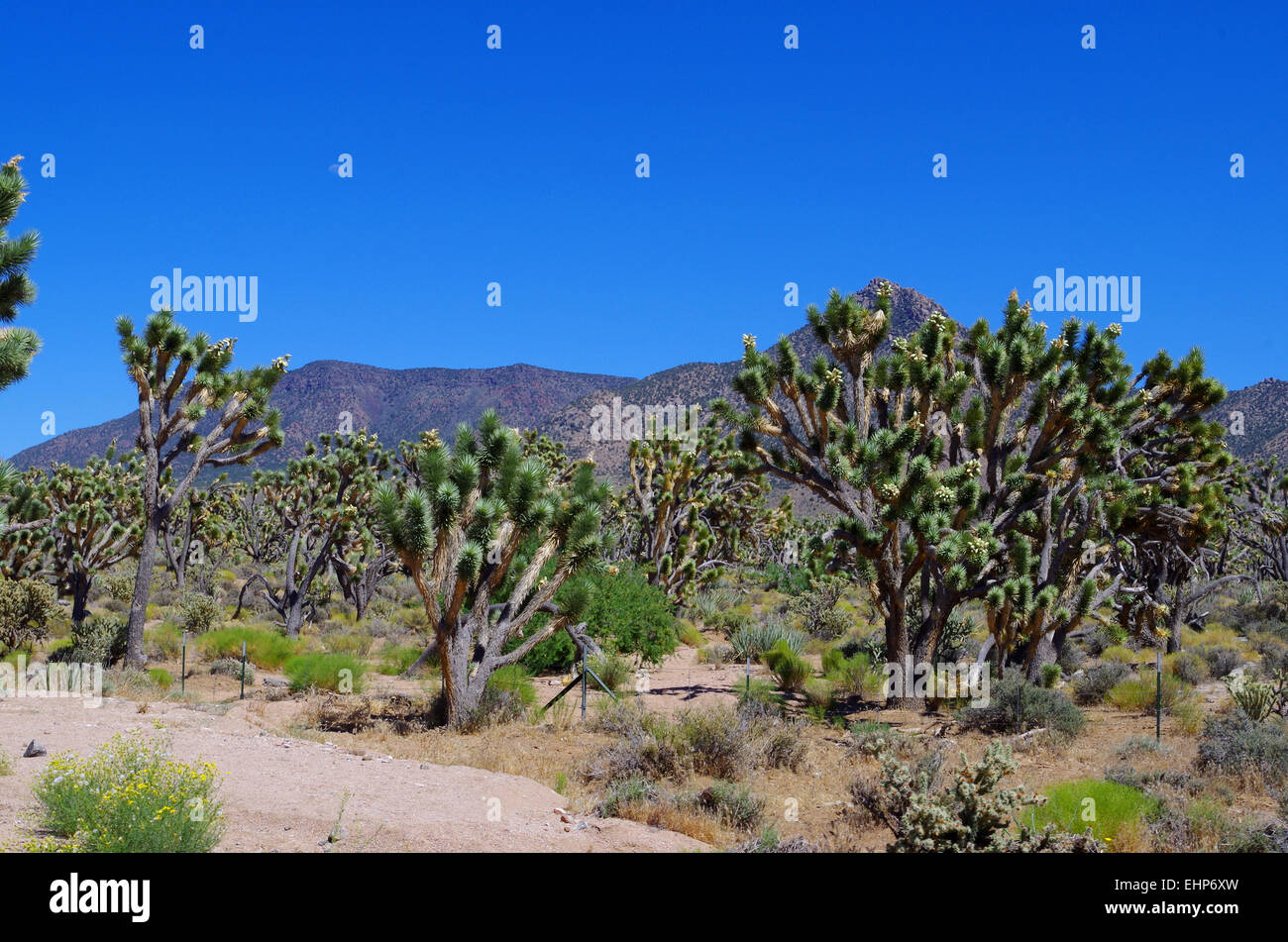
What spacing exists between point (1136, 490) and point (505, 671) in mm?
10859

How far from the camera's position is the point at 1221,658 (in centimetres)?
1952

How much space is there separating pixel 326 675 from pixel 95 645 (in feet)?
15.3

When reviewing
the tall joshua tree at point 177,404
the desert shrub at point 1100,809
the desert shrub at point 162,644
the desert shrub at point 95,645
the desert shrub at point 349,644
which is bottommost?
the desert shrub at point 349,644

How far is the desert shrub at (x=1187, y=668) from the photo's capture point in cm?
1791

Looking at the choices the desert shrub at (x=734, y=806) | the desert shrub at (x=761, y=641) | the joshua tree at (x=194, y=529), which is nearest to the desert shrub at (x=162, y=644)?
the joshua tree at (x=194, y=529)

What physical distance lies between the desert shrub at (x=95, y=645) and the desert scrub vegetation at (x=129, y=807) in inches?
401

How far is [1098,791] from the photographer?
28.4 ft

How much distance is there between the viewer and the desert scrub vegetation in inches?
259

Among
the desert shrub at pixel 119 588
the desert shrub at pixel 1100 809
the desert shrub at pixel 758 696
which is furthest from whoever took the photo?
the desert shrub at pixel 119 588

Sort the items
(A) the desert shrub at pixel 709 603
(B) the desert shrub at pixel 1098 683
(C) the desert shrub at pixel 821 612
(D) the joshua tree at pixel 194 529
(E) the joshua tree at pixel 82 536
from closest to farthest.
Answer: (B) the desert shrub at pixel 1098 683 < (E) the joshua tree at pixel 82 536 < (C) the desert shrub at pixel 821 612 < (A) the desert shrub at pixel 709 603 < (D) the joshua tree at pixel 194 529

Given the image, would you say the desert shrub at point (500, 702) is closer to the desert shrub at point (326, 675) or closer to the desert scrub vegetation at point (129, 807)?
the desert shrub at point (326, 675)

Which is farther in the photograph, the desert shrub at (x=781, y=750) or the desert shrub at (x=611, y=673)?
the desert shrub at (x=611, y=673)
